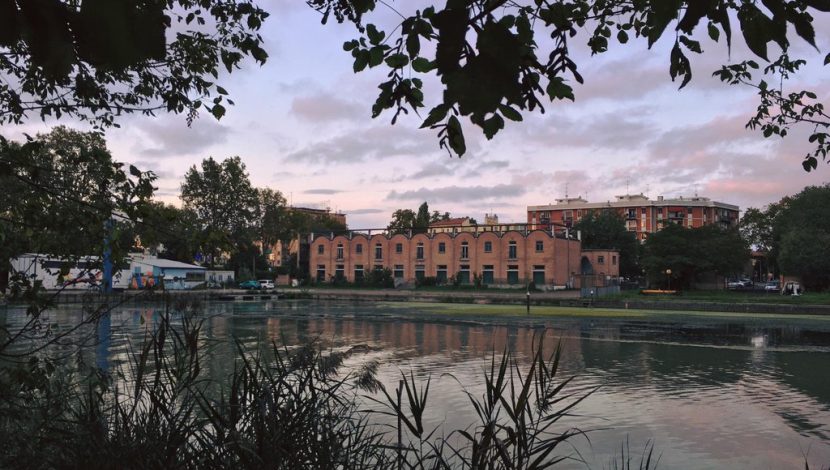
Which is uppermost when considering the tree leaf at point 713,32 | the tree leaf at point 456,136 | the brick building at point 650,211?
the brick building at point 650,211

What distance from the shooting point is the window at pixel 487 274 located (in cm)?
7088

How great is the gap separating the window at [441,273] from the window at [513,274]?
25.5ft

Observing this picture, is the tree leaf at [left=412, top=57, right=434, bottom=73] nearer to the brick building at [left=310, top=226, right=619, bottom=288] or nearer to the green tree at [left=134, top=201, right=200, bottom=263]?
the green tree at [left=134, top=201, right=200, bottom=263]

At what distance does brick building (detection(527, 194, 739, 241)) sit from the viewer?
402 feet

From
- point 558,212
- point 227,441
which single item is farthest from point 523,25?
point 558,212

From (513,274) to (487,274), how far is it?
10.1 feet

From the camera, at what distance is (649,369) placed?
19.1 metres

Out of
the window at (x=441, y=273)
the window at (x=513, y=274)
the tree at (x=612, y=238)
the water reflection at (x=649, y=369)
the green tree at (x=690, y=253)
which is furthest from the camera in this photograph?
the tree at (x=612, y=238)

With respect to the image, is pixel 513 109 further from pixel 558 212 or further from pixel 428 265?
pixel 558 212

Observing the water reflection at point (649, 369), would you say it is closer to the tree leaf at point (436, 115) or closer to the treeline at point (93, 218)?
the treeline at point (93, 218)

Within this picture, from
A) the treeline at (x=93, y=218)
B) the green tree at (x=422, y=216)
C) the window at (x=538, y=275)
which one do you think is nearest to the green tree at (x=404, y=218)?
the green tree at (x=422, y=216)

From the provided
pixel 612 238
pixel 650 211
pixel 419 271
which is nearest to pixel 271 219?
pixel 419 271

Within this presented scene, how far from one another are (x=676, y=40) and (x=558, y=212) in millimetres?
130727

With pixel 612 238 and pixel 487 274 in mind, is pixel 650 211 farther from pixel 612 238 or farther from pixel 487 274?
pixel 487 274
